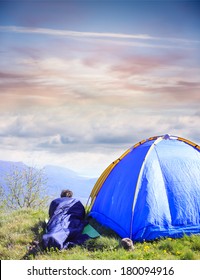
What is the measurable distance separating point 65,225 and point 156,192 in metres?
2.00

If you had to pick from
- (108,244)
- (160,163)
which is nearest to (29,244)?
(108,244)

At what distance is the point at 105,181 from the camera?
384 inches

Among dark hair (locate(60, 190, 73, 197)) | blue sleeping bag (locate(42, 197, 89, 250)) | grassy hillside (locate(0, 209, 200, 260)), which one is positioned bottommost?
grassy hillside (locate(0, 209, 200, 260))

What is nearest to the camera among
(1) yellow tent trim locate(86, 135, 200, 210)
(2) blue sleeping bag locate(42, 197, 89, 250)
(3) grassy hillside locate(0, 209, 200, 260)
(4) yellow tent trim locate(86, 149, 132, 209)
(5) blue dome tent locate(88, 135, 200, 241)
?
(3) grassy hillside locate(0, 209, 200, 260)

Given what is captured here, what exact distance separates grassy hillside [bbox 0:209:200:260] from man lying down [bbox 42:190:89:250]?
206mm

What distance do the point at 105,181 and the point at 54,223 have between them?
199cm

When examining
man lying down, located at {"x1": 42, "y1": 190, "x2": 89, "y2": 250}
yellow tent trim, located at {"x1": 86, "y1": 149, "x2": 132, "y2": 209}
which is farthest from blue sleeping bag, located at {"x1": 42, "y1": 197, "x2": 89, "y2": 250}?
yellow tent trim, located at {"x1": 86, "y1": 149, "x2": 132, "y2": 209}

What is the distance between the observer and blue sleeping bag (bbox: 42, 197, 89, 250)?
7.70 metres

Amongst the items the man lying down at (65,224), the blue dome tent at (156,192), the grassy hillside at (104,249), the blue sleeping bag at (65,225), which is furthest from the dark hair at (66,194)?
→ the grassy hillside at (104,249)

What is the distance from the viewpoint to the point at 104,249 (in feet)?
24.5

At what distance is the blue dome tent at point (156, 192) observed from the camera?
26.0ft

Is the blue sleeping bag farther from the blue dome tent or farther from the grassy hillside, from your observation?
the blue dome tent

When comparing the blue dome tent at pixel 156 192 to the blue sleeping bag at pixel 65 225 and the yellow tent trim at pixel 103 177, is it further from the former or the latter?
the blue sleeping bag at pixel 65 225
